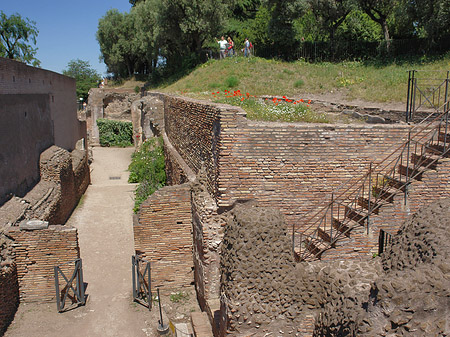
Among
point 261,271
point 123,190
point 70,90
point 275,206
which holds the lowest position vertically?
point 123,190

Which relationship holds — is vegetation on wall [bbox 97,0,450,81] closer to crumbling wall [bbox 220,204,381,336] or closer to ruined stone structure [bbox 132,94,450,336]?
ruined stone structure [bbox 132,94,450,336]

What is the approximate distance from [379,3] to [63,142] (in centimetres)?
1744

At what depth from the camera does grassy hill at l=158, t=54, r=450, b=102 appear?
14.0 metres

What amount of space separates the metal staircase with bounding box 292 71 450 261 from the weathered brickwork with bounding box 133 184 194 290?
262 cm

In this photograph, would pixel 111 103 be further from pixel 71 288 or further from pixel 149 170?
pixel 71 288

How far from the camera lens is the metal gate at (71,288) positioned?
838cm

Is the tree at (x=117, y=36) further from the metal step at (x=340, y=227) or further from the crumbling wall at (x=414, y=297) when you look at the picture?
the crumbling wall at (x=414, y=297)

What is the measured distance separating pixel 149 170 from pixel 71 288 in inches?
302

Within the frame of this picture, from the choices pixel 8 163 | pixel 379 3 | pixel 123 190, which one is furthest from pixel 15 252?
pixel 379 3

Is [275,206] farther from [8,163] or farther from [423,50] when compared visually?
[423,50]

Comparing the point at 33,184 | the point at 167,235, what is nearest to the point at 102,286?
the point at 167,235

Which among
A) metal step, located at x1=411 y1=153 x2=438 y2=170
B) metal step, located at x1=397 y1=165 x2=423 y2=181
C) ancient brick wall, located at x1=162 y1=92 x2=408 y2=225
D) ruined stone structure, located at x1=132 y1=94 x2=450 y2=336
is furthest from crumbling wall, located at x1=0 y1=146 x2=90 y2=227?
metal step, located at x1=411 y1=153 x2=438 y2=170

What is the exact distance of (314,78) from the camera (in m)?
16.6

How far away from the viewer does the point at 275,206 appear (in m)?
7.05
